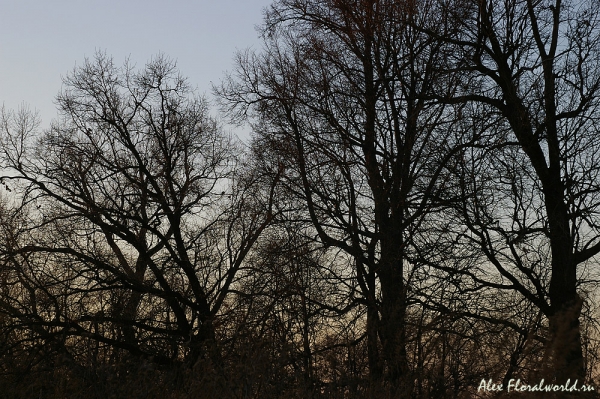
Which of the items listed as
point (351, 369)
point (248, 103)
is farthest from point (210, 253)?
point (351, 369)

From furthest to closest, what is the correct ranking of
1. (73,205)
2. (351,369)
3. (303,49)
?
1. (73,205)
2. (303,49)
3. (351,369)

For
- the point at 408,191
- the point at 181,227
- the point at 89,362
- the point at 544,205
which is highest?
the point at 181,227

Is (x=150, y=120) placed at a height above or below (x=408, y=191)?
above

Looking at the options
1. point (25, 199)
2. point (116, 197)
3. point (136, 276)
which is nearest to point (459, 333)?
point (136, 276)

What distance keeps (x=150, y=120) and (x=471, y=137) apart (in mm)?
8792

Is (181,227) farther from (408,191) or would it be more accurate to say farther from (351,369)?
(351,369)

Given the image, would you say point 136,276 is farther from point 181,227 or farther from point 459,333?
point 459,333

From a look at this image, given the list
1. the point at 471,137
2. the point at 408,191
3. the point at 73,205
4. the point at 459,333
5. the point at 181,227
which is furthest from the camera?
the point at 181,227

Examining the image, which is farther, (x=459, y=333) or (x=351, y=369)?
(x=459, y=333)

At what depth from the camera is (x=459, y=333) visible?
1035 centimetres

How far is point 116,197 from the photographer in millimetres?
15672

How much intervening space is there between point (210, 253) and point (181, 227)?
1.14m

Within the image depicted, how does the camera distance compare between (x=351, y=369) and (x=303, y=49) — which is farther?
(x=303, y=49)

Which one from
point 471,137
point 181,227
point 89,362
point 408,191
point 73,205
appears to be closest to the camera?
point 89,362
